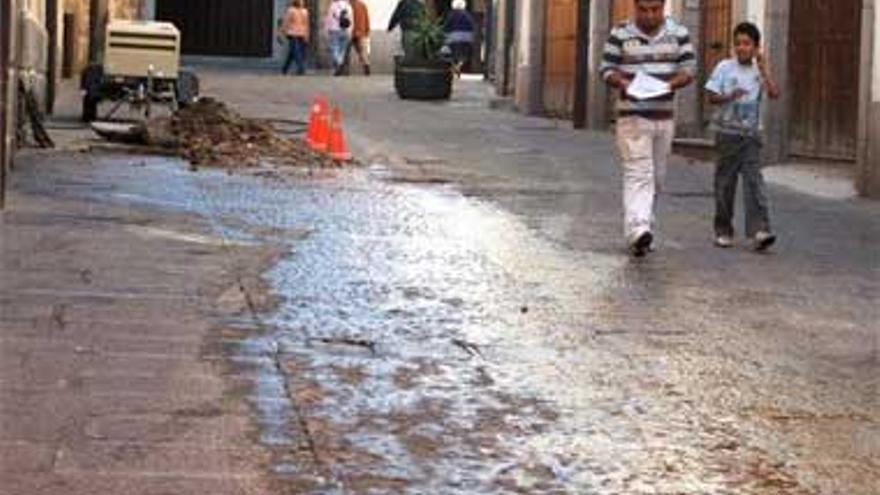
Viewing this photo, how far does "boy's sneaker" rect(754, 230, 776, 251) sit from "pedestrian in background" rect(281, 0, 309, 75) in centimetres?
2259

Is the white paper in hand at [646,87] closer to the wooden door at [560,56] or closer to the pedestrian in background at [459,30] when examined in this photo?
the wooden door at [560,56]

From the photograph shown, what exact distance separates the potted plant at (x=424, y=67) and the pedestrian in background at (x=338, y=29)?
461 centimetres

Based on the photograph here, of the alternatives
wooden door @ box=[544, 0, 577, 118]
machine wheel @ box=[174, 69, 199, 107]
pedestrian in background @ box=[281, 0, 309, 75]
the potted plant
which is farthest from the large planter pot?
machine wheel @ box=[174, 69, 199, 107]

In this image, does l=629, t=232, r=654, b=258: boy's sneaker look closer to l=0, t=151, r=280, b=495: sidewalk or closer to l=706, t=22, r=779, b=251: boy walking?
l=706, t=22, r=779, b=251: boy walking

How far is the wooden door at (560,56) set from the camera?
80.4 ft

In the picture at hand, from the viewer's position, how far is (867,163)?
14.4m

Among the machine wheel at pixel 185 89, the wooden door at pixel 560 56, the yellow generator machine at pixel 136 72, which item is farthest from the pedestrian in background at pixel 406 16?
the yellow generator machine at pixel 136 72

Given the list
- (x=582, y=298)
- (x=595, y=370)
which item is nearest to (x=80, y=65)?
(x=582, y=298)

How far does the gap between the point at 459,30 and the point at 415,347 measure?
1098 inches

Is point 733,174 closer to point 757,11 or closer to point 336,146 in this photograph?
point 336,146

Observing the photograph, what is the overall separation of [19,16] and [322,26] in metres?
21.5

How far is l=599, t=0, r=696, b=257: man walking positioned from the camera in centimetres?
1012

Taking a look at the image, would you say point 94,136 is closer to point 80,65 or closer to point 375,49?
point 80,65

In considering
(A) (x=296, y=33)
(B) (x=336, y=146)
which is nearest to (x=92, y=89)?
(B) (x=336, y=146)
